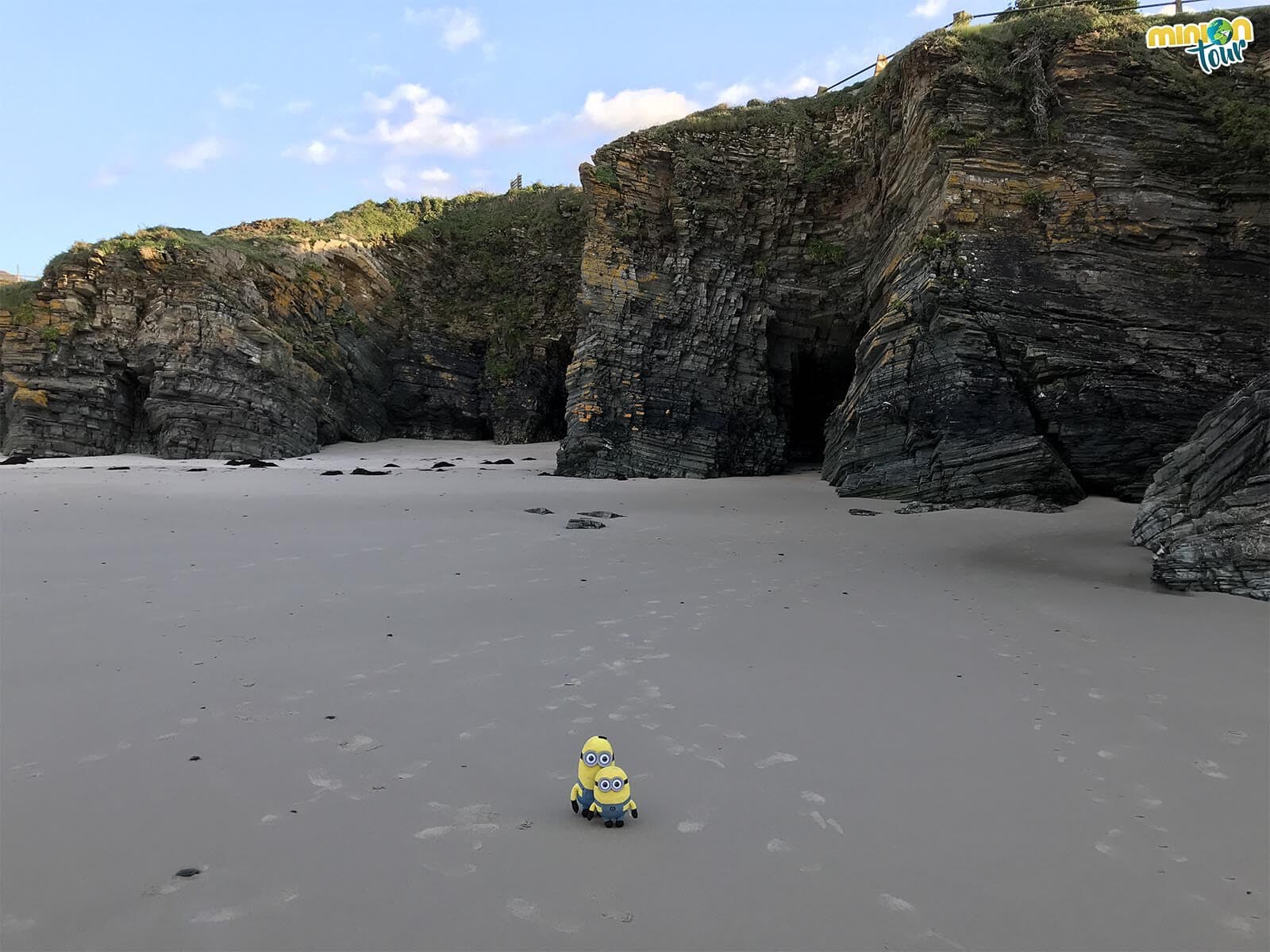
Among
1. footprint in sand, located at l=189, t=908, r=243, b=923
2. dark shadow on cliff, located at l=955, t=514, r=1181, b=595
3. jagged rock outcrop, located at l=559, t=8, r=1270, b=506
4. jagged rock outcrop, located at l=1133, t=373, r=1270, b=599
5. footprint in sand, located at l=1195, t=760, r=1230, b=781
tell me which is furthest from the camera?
jagged rock outcrop, located at l=559, t=8, r=1270, b=506

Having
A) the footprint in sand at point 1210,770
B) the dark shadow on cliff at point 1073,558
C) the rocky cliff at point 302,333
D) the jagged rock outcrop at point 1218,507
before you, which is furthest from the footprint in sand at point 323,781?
the rocky cliff at point 302,333

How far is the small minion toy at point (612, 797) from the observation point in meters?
2.31

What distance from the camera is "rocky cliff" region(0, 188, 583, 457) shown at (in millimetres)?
17938

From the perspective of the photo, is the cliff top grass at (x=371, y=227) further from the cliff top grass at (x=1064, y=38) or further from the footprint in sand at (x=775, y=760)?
the footprint in sand at (x=775, y=760)

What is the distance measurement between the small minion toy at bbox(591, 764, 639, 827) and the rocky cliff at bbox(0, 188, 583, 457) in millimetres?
18337

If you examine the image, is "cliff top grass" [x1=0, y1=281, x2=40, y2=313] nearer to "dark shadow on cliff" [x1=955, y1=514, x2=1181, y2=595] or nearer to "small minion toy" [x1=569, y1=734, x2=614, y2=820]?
"small minion toy" [x1=569, y1=734, x2=614, y2=820]

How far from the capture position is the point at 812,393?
64.8 feet

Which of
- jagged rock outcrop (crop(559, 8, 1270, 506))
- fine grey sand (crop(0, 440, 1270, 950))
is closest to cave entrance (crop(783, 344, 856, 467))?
jagged rock outcrop (crop(559, 8, 1270, 506))

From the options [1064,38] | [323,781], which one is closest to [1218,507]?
[323,781]

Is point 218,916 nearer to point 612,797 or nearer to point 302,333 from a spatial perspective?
point 612,797

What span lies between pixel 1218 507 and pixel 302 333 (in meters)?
21.4

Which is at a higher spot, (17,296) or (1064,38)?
(1064,38)

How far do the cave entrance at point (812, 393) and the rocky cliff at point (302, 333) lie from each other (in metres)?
7.86

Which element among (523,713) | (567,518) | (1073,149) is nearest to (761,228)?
(1073,149)
